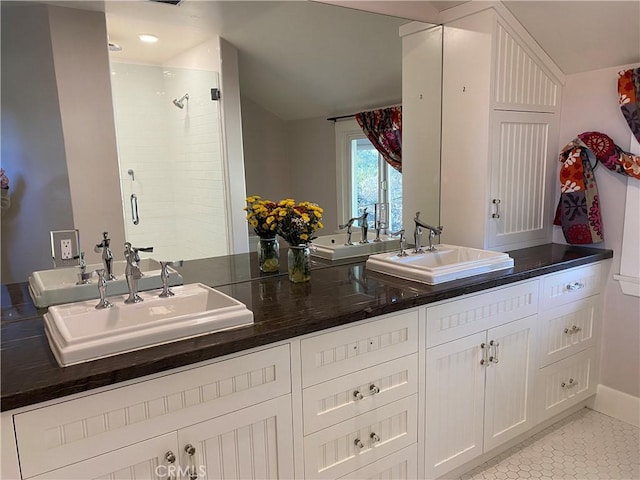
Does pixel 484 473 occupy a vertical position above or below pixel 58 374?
below

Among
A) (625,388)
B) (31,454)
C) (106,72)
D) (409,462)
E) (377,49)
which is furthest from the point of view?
(625,388)

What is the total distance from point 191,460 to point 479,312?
125cm

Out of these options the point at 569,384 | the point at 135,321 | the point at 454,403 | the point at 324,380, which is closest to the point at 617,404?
the point at 569,384

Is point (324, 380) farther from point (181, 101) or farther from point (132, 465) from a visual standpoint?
point (181, 101)

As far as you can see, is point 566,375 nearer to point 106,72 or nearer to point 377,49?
point 377,49

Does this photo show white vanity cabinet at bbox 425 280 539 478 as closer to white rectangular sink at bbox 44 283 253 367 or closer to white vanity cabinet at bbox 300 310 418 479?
white vanity cabinet at bbox 300 310 418 479

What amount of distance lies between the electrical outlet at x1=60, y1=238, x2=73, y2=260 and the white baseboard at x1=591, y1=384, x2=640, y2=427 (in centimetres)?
276

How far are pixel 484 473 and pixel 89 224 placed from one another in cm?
198

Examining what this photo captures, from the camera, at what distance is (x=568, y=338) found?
94.5 inches

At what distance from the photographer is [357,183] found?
7.73ft

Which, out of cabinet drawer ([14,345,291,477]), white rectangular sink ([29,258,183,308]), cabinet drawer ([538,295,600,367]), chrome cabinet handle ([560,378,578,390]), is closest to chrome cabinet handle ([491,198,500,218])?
cabinet drawer ([538,295,600,367])

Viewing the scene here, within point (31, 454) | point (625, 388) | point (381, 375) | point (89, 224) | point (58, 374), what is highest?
point (89, 224)

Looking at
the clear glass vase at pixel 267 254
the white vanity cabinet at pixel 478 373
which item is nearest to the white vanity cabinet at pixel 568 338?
the white vanity cabinet at pixel 478 373

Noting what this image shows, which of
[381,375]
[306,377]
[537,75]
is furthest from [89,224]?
[537,75]
